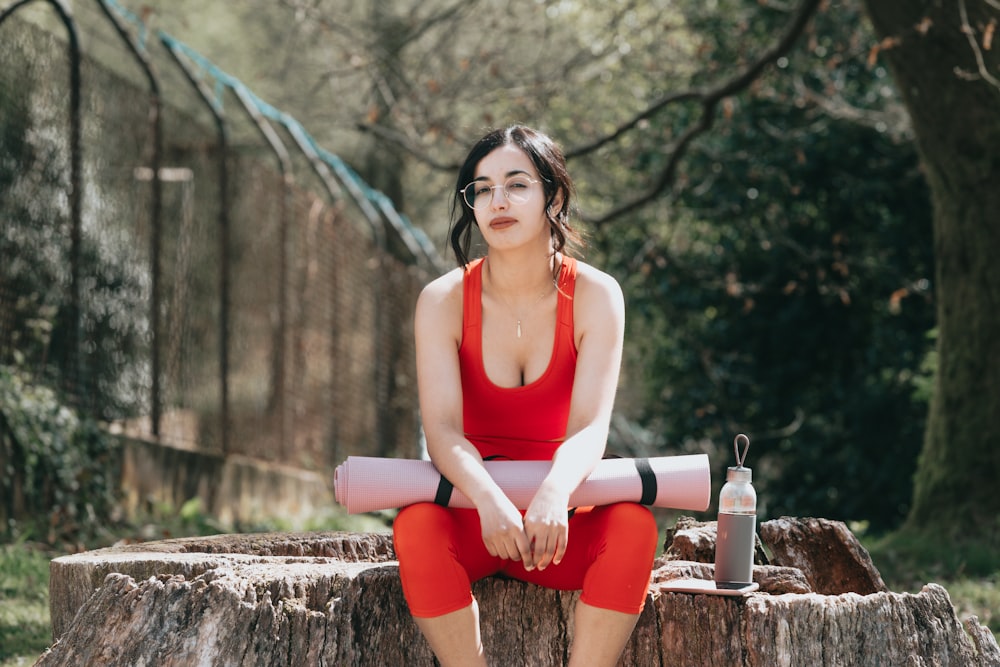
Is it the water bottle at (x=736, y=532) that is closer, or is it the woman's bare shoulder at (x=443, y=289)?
the water bottle at (x=736, y=532)

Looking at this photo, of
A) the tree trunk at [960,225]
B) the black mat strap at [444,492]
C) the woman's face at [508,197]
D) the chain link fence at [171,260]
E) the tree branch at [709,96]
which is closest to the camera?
the black mat strap at [444,492]

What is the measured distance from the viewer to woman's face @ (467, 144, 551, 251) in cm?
323

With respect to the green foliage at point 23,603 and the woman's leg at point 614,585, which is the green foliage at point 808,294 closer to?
the green foliage at point 23,603

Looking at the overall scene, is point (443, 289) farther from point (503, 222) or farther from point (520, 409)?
point (520, 409)

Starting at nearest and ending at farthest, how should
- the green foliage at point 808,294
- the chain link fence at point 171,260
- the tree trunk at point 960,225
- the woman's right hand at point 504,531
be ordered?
the woman's right hand at point 504,531 < the chain link fence at point 171,260 < the tree trunk at point 960,225 < the green foliage at point 808,294

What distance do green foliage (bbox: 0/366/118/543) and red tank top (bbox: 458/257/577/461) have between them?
143 inches

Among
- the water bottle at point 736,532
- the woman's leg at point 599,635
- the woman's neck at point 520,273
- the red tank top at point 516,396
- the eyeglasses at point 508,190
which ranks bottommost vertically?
the woman's leg at point 599,635

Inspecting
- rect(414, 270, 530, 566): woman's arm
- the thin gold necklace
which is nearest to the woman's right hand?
rect(414, 270, 530, 566): woman's arm

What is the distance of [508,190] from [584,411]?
61 centimetres

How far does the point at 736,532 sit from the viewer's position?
3074mm

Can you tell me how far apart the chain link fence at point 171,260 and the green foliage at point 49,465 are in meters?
0.17

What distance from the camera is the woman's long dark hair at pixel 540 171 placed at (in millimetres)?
3281

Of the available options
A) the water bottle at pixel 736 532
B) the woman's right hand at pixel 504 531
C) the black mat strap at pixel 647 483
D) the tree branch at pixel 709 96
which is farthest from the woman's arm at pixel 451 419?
the tree branch at pixel 709 96

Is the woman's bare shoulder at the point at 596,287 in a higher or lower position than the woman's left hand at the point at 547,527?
higher
